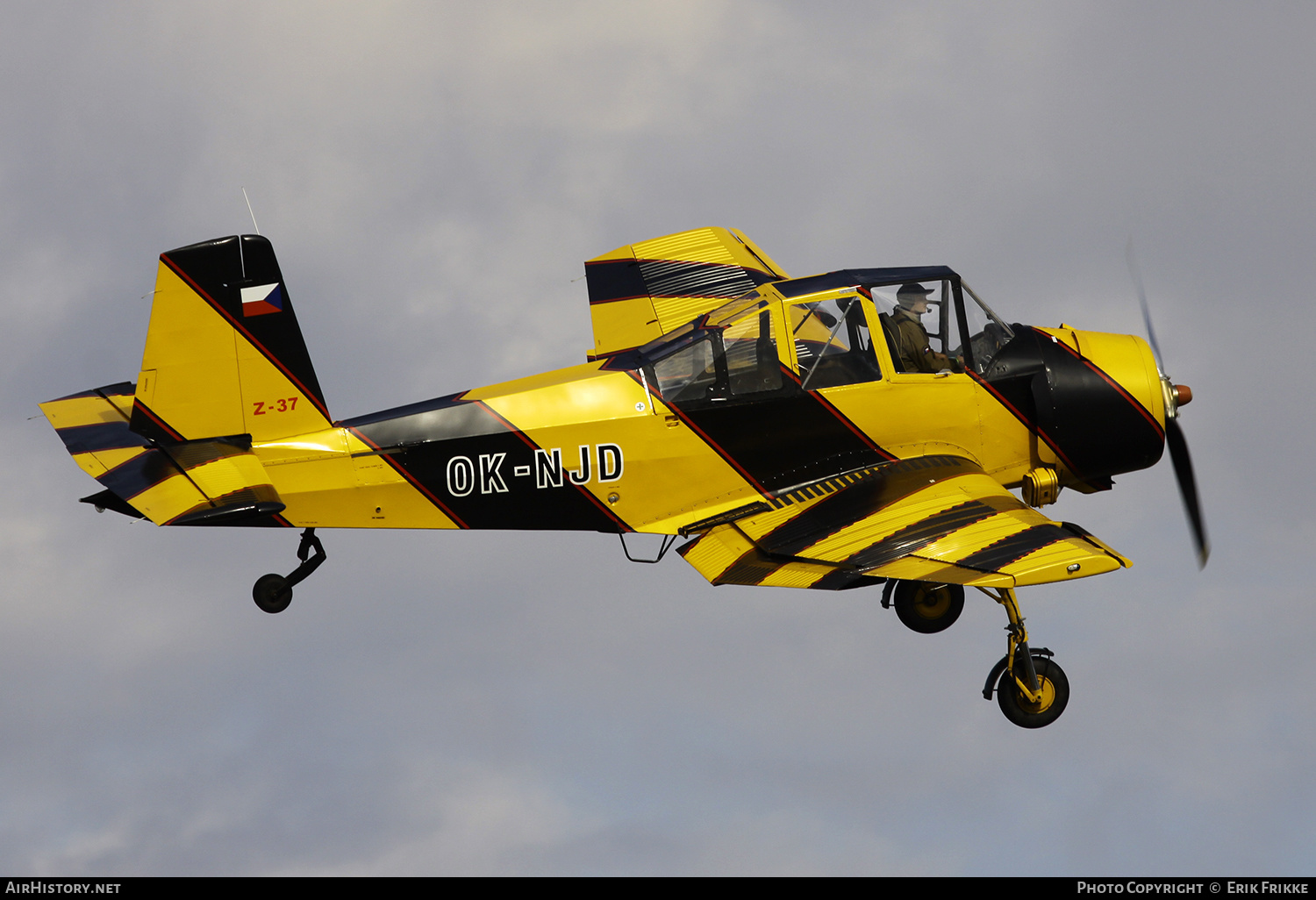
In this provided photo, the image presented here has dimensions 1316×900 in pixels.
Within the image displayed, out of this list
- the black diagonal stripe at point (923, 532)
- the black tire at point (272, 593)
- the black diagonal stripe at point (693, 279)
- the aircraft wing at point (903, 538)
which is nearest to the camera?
the aircraft wing at point (903, 538)

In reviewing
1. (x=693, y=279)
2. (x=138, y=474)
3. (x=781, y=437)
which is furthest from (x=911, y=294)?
(x=138, y=474)

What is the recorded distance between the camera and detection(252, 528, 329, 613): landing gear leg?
12.5 meters

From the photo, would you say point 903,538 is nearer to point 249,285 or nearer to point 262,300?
point 262,300

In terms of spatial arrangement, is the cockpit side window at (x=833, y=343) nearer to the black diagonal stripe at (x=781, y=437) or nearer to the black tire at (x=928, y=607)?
the black diagonal stripe at (x=781, y=437)

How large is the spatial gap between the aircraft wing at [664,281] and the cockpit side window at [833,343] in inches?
103

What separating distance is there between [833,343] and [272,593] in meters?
5.25

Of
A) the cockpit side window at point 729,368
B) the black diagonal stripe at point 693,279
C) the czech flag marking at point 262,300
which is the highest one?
the czech flag marking at point 262,300

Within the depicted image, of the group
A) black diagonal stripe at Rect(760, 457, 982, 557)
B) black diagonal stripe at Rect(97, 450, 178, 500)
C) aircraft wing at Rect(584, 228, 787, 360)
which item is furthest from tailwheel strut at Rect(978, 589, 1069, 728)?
black diagonal stripe at Rect(97, 450, 178, 500)

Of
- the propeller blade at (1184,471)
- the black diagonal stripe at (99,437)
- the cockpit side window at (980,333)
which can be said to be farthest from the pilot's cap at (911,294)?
the black diagonal stripe at (99,437)

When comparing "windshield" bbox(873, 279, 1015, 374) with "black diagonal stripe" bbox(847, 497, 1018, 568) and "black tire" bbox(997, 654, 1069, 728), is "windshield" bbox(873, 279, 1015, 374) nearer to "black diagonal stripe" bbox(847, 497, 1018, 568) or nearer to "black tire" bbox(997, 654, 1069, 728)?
"black diagonal stripe" bbox(847, 497, 1018, 568)

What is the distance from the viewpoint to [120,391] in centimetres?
1302

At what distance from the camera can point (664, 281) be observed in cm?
1560

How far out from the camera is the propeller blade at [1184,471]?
41.4ft

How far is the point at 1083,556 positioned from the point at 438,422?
525 centimetres
